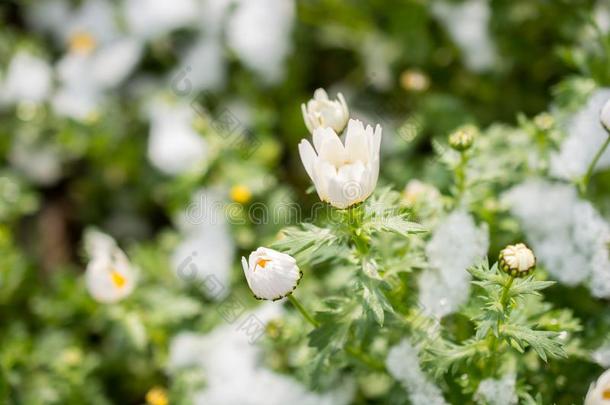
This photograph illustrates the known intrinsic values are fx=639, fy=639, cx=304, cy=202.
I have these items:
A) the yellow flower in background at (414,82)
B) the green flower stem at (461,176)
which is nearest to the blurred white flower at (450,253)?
the green flower stem at (461,176)

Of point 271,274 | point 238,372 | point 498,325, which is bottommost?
point 238,372

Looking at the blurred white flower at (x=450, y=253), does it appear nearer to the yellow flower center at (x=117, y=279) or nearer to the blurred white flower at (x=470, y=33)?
the yellow flower center at (x=117, y=279)

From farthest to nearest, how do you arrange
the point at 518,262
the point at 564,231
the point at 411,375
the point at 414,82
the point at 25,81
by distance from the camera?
the point at 25,81 → the point at 414,82 → the point at 564,231 → the point at 411,375 → the point at 518,262

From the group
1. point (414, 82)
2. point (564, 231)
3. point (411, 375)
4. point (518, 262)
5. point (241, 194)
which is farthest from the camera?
point (414, 82)

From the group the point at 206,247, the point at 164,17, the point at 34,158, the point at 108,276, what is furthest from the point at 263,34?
the point at 108,276

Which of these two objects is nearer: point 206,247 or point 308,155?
point 308,155

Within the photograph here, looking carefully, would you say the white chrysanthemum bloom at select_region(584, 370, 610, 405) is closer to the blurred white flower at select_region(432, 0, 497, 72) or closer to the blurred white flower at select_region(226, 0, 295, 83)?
the blurred white flower at select_region(432, 0, 497, 72)

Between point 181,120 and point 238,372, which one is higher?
point 181,120

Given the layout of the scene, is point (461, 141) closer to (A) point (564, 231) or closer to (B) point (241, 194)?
(A) point (564, 231)

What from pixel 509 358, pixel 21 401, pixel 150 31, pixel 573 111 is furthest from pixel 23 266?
pixel 573 111
